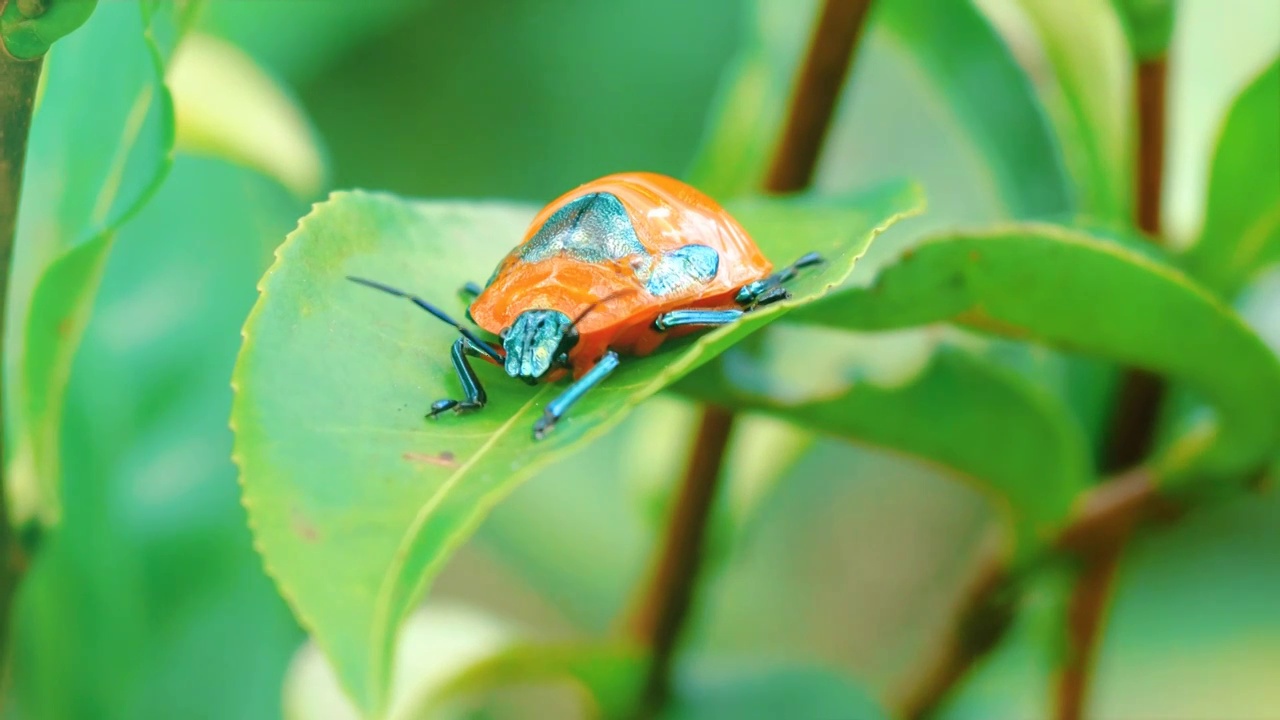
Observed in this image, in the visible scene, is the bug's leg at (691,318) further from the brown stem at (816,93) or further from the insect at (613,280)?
the brown stem at (816,93)

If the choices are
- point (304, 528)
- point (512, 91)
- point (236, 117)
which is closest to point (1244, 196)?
point (304, 528)

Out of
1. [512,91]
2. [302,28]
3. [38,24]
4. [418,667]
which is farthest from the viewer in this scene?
[512,91]

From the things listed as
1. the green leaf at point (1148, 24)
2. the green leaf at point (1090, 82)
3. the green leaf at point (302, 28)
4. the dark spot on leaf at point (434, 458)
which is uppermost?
Result: the green leaf at point (302, 28)

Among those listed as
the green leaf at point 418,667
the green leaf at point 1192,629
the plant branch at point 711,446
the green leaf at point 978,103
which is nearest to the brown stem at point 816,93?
the plant branch at point 711,446

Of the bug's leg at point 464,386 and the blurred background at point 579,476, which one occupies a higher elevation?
the blurred background at point 579,476

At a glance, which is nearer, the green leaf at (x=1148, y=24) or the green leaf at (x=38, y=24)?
the green leaf at (x=38, y=24)

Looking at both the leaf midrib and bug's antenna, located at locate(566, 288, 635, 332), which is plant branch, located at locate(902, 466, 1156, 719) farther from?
the leaf midrib

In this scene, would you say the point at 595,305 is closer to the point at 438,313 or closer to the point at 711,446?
the point at 438,313
